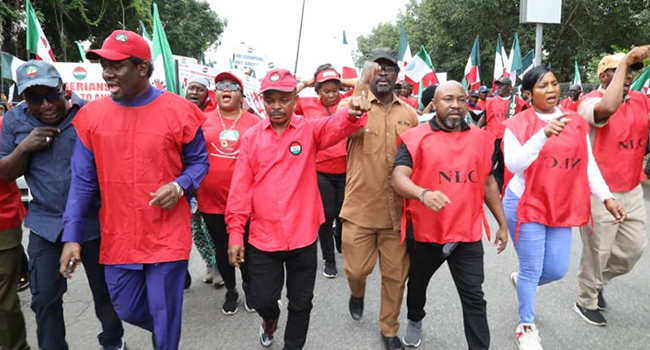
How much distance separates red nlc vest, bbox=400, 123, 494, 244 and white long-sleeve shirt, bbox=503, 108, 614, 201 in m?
0.21

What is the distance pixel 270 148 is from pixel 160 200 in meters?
0.79

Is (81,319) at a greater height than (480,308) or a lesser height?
lesser

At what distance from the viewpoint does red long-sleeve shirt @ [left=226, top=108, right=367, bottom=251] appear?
284 centimetres

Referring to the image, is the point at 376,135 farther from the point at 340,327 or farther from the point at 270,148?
the point at 340,327

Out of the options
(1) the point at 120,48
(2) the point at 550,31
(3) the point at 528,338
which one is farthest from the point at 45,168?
(2) the point at 550,31

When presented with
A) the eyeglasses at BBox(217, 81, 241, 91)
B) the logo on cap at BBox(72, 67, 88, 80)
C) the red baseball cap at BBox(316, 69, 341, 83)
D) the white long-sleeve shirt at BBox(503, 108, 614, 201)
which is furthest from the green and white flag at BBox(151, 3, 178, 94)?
the white long-sleeve shirt at BBox(503, 108, 614, 201)

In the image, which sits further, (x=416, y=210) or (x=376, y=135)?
(x=376, y=135)

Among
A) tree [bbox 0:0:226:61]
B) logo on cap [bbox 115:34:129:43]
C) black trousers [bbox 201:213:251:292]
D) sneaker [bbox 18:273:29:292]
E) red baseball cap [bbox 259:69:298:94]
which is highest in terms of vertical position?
tree [bbox 0:0:226:61]

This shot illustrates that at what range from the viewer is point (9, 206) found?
2990 millimetres

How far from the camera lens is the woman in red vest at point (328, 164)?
4699mm

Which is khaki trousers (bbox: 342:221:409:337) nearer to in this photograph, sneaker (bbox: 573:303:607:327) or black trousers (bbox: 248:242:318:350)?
black trousers (bbox: 248:242:318:350)

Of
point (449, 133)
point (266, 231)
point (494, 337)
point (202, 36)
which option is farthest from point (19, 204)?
point (202, 36)

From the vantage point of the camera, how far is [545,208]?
3027mm

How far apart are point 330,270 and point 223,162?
1.74 meters
